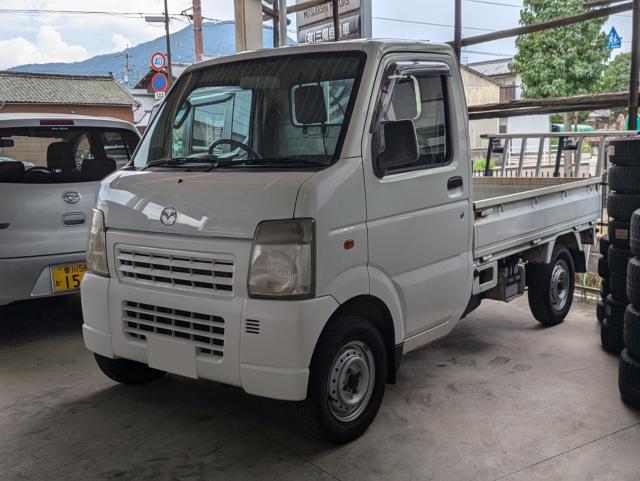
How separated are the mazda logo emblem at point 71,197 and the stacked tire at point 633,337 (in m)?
3.90

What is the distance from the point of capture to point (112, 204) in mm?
3428

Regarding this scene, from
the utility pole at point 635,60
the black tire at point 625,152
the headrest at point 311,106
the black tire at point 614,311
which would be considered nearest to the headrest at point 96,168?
the headrest at point 311,106

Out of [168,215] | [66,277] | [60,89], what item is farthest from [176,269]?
[60,89]

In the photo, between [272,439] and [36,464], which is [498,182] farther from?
[36,464]

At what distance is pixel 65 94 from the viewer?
116 ft

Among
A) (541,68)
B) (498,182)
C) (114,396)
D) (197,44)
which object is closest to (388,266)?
(114,396)

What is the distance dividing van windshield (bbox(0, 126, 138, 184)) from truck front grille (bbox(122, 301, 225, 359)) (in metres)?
2.02

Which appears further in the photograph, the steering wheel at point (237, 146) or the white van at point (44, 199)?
the white van at point (44, 199)

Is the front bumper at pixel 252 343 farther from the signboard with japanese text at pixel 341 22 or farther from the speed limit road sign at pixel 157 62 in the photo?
the speed limit road sign at pixel 157 62

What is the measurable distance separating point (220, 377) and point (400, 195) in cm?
130

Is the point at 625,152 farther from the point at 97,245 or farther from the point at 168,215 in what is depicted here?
the point at 97,245

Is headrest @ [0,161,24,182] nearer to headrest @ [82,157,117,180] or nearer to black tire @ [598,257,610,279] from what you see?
headrest @ [82,157,117,180]

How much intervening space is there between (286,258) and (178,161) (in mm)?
1048

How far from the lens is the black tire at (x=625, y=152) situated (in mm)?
4344
